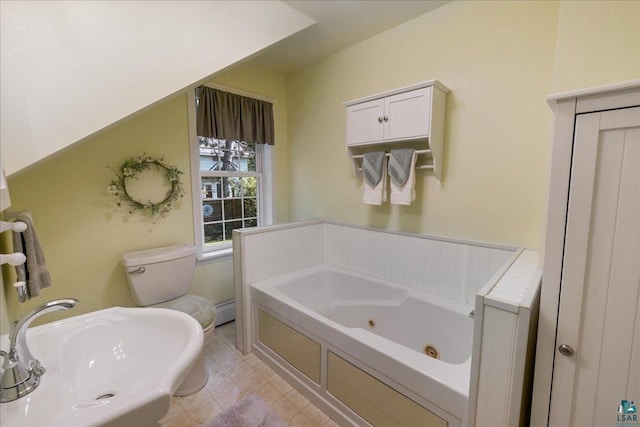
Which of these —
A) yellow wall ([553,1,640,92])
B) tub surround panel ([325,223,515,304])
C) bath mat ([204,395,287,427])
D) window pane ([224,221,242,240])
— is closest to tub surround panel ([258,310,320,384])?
bath mat ([204,395,287,427])

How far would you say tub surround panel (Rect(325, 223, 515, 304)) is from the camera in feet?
6.04

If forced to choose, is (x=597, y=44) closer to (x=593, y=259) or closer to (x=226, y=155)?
(x=593, y=259)

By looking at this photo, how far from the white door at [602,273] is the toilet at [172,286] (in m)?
1.91

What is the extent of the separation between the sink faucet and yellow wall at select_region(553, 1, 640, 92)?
215 centimetres

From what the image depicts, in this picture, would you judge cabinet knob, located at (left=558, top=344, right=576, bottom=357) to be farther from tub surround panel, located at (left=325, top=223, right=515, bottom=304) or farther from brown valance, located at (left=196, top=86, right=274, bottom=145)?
brown valance, located at (left=196, top=86, right=274, bottom=145)

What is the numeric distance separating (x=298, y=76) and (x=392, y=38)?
112cm

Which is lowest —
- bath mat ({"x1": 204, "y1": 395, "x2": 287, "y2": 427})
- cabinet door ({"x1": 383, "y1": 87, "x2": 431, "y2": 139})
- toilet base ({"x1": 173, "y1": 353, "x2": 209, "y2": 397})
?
bath mat ({"x1": 204, "y1": 395, "x2": 287, "y2": 427})

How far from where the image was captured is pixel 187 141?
238 centimetres

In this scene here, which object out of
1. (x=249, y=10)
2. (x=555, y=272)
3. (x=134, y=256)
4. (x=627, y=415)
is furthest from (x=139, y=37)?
(x=627, y=415)

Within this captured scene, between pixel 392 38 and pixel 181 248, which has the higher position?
pixel 392 38

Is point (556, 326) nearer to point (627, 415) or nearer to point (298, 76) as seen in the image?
point (627, 415)

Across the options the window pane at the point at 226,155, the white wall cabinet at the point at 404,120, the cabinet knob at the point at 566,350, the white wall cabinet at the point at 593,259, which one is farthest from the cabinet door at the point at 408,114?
the window pane at the point at 226,155

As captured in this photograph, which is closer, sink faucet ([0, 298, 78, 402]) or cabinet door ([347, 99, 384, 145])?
sink faucet ([0, 298, 78, 402])

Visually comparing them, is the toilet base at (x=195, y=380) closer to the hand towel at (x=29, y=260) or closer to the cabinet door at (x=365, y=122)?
the hand towel at (x=29, y=260)
